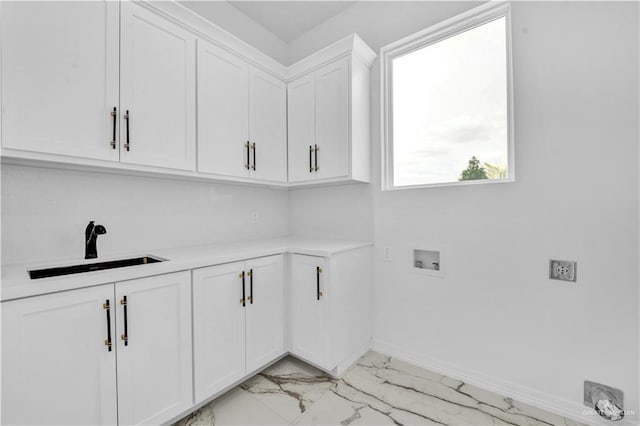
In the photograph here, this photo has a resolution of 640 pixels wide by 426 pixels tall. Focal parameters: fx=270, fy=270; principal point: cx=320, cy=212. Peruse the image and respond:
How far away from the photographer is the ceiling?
248 cm

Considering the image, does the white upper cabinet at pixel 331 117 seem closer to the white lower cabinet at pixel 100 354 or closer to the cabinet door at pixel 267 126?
the cabinet door at pixel 267 126

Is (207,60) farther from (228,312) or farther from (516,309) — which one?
(516,309)

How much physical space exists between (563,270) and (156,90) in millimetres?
2650

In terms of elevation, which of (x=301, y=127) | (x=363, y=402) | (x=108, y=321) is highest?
(x=301, y=127)

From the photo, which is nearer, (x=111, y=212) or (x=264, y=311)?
(x=111, y=212)

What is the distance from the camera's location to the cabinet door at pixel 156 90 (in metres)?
1.52

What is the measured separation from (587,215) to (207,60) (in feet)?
8.38

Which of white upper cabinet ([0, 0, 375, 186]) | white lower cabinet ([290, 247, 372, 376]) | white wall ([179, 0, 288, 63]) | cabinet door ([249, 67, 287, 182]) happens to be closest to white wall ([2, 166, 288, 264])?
white upper cabinet ([0, 0, 375, 186])

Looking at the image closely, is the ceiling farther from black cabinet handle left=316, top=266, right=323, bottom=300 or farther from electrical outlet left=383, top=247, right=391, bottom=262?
black cabinet handle left=316, top=266, right=323, bottom=300

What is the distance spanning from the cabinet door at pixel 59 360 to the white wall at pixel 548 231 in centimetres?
193

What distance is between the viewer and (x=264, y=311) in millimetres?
1939

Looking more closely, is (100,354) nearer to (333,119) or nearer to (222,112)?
(222,112)

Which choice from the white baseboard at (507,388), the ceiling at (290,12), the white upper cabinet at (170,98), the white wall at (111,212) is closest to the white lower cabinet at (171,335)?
the white baseboard at (507,388)

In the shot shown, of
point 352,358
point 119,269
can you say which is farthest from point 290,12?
point 352,358
